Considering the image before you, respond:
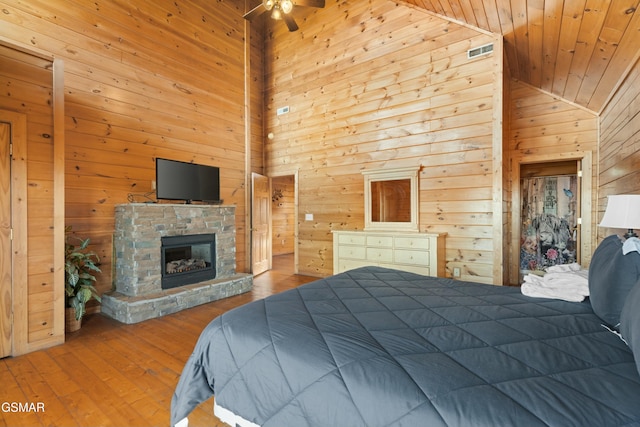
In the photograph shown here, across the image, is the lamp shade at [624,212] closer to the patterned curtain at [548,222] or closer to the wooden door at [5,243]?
the patterned curtain at [548,222]

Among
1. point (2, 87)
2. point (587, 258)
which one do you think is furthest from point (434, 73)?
point (2, 87)

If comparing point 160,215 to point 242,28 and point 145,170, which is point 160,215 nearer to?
point 145,170

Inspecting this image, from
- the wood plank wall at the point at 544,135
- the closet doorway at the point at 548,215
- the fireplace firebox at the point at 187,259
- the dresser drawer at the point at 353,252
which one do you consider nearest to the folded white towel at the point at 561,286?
the dresser drawer at the point at 353,252

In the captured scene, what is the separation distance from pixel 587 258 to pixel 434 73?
327 centimetres

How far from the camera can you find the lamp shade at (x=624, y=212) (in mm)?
1975

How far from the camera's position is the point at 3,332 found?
2350 mm

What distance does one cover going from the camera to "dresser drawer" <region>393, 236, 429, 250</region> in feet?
12.4

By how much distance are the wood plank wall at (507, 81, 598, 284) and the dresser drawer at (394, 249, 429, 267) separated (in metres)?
1.65

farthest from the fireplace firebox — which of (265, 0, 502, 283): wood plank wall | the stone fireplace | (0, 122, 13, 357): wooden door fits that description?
(265, 0, 502, 283): wood plank wall

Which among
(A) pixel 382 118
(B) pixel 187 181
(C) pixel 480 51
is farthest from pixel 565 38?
(B) pixel 187 181

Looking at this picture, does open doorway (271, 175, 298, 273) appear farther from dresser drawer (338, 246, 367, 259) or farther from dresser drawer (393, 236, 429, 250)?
dresser drawer (393, 236, 429, 250)

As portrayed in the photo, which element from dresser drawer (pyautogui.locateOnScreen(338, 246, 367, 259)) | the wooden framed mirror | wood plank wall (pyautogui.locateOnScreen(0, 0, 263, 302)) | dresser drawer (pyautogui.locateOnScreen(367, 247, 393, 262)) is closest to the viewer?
wood plank wall (pyautogui.locateOnScreen(0, 0, 263, 302))

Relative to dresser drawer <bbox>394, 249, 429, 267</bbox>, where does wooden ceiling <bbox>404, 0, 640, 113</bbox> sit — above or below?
above

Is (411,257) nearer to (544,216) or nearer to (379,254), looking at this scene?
(379,254)
